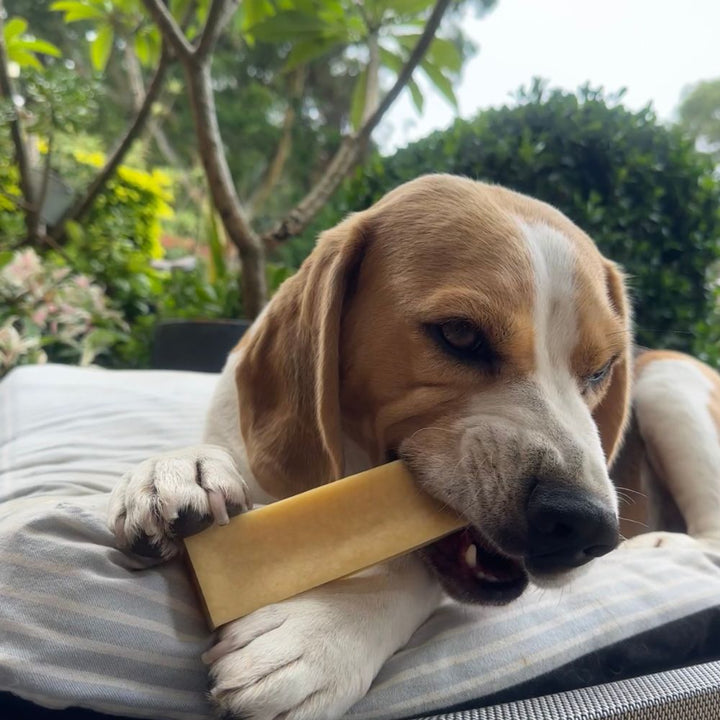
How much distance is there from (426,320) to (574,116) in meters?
1.76

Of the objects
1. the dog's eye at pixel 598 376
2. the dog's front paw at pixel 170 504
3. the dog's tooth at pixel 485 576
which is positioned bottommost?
the dog's tooth at pixel 485 576

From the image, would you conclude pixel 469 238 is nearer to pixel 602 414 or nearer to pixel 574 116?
pixel 602 414

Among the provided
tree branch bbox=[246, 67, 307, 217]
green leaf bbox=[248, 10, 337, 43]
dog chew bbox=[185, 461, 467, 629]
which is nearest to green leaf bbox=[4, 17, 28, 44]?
green leaf bbox=[248, 10, 337, 43]

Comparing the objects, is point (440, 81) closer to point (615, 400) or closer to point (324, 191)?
point (324, 191)

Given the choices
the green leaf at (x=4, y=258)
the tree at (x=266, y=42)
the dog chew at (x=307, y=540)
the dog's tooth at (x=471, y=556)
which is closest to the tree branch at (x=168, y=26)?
the tree at (x=266, y=42)

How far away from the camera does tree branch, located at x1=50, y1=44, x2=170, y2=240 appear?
375 cm

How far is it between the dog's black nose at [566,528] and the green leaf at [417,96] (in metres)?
2.68

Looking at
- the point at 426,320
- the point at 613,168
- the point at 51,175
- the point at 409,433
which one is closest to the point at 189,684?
the point at 409,433

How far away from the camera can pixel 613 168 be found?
258 cm

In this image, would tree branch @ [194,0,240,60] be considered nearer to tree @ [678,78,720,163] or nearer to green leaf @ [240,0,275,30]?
green leaf @ [240,0,275,30]

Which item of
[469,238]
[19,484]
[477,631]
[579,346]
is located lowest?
[19,484]

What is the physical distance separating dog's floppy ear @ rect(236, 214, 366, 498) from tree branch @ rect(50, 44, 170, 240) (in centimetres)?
265

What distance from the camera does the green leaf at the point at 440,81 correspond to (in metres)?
3.17

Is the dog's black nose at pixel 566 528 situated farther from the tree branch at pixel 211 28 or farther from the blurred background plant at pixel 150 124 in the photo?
the tree branch at pixel 211 28
